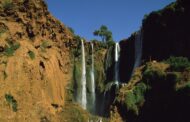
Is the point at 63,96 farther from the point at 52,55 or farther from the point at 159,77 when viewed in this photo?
the point at 159,77

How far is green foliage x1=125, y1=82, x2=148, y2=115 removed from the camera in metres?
42.7

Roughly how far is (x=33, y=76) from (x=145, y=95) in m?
12.6

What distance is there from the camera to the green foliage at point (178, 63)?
42.5 m

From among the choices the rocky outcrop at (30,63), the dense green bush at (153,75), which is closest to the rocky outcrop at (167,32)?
the dense green bush at (153,75)

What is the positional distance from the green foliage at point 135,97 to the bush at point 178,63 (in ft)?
11.9

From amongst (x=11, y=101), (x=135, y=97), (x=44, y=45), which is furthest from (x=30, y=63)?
(x=135, y=97)

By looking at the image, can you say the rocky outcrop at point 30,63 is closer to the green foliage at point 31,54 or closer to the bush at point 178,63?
the green foliage at point 31,54

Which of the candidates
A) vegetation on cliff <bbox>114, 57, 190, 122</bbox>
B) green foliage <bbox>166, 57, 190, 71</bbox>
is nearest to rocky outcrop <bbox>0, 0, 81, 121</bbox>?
vegetation on cliff <bbox>114, 57, 190, 122</bbox>

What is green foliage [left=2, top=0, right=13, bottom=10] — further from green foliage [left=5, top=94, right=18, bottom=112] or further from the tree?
the tree

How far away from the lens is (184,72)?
41.8 meters

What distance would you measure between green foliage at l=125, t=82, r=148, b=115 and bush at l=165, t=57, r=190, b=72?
11.9ft

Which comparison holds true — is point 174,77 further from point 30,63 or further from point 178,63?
point 30,63

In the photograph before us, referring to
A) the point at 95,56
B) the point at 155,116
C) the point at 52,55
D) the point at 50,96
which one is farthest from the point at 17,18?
the point at 155,116

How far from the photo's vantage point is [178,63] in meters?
43.8
